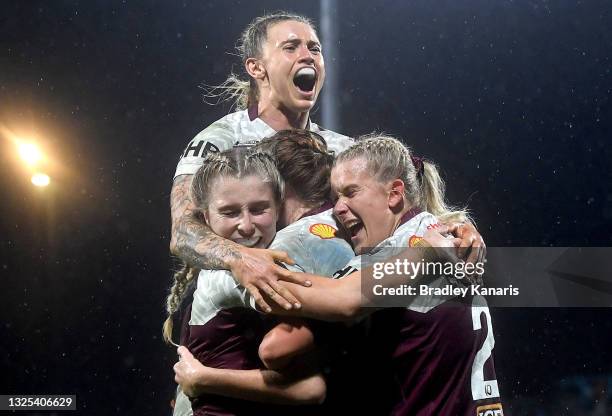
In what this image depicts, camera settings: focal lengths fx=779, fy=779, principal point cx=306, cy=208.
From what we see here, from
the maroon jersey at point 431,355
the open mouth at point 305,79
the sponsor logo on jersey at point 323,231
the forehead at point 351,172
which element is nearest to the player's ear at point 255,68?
the open mouth at point 305,79

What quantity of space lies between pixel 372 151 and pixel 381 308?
0.38m

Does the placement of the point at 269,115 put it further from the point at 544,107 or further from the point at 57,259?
the point at 544,107

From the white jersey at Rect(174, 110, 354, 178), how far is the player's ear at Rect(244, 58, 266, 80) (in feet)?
0.44

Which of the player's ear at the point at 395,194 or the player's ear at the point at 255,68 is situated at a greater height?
the player's ear at the point at 255,68

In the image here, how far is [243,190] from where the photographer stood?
5.74 ft

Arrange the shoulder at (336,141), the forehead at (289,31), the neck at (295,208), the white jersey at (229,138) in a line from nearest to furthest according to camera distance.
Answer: the neck at (295,208) < the white jersey at (229,138) < the shoulder at (336,141) < the forehead at (289,31)

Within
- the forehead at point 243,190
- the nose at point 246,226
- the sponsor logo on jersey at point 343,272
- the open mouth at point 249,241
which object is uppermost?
the forehead at point 243,190

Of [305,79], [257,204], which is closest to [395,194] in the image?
[257,204]

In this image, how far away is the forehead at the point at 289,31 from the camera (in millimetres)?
2627

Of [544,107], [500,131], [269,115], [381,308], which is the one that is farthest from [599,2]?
[381,308]

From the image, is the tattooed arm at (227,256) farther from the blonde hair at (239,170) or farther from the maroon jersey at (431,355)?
the maroon jersey at (431,355)

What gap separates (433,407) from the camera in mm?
1568

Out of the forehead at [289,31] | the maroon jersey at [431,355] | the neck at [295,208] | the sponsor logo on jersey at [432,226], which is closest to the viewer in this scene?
the maroon jersey at [431,355]

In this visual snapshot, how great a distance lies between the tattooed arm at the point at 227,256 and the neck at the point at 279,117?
1.27 ft
